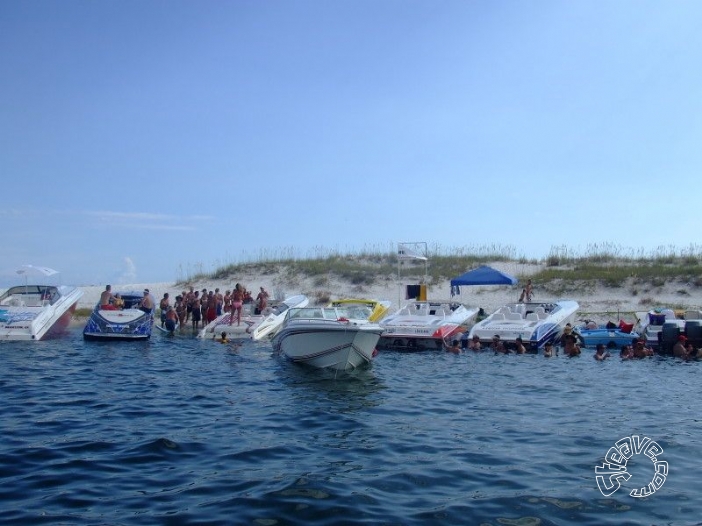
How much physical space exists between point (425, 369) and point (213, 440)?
830cm

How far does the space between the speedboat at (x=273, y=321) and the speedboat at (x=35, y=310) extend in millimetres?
6774

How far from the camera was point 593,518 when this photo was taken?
6.89m

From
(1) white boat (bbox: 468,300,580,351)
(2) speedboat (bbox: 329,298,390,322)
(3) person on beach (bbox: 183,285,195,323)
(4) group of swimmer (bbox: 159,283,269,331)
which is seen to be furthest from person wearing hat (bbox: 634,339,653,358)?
(3) person on beach (bbox: 183,285,195,323)

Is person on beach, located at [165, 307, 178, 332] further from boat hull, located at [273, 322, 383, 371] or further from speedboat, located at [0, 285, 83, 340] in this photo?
boat hull, located at [273, 322, 383, 371]

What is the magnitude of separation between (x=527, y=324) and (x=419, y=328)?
331 centimetres

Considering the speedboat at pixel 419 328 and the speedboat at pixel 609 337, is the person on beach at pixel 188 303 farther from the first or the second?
the speedboat at pixel 609 337

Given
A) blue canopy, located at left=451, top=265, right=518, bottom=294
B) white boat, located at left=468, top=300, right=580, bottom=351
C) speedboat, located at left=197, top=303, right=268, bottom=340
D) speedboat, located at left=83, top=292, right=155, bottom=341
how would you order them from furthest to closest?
blue canopy, located at left=451, top=265, right=518, bottom=294
speedboat, located at left=197, top=303, right=268, bottom=340
speedboat, located at left=83, top=292, right=155, bottom=341
white boat, located at left=468, top=300, right=580, bottom=351

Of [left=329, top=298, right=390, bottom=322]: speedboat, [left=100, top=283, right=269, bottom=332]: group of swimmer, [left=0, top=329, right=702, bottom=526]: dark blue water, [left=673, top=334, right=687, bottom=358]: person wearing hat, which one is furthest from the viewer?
[left=329, top=298, right=390, bottom=322]: speedboat

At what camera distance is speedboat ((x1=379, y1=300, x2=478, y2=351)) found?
21.4 meters

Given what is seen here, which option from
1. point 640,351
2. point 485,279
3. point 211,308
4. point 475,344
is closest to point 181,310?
point 211,308

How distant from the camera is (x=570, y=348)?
64.8ft

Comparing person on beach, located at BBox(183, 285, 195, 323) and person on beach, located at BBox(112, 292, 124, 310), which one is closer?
person on beach, located at BBox(112, 292, 124, 310)

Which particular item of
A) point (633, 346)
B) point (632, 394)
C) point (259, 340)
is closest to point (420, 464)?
point (632, 394)

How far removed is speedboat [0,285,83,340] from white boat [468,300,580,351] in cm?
1377
